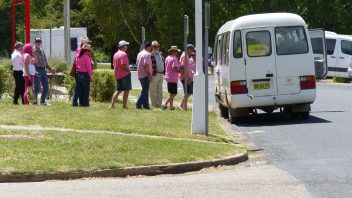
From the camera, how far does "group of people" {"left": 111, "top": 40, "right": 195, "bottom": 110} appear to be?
21438mm

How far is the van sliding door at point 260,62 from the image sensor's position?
20328 mm

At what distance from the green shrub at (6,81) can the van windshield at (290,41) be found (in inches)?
317

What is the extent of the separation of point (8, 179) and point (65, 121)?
581 cm

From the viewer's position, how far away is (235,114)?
2086cm

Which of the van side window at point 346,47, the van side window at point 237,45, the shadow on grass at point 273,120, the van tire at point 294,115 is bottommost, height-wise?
the shadow on grass at point 273,120

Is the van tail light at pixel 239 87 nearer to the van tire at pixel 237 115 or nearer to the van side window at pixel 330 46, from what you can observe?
the van tire at pixel 237 115

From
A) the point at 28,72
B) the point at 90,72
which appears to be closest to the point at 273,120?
the point at 90,72

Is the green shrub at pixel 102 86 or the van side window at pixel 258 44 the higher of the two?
the van side window at pixel 258 44

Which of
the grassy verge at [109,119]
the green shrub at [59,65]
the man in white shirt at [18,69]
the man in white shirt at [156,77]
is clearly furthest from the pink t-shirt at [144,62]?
the green shrub at [59,65]

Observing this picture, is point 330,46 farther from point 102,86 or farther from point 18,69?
point 18,69

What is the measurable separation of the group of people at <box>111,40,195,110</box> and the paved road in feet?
16.3

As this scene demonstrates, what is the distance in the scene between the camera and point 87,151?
13.1 m

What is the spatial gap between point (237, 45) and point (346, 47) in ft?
77.1

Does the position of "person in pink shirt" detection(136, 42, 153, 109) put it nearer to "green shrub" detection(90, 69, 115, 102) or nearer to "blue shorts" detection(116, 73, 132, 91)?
"blue shorts" detection(116, 73, 132, 91)
